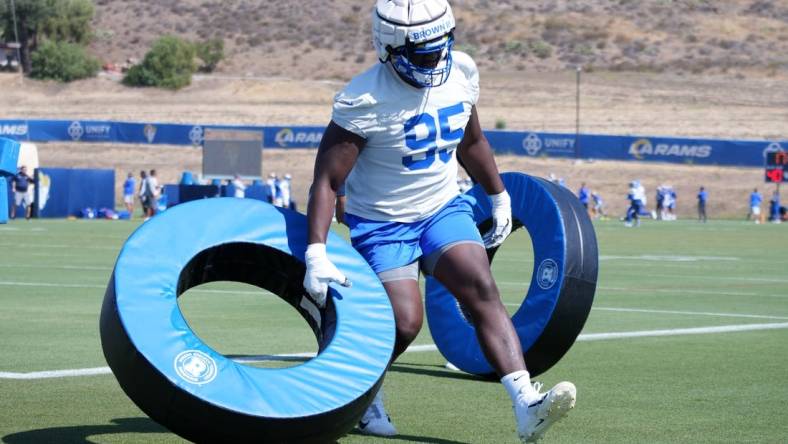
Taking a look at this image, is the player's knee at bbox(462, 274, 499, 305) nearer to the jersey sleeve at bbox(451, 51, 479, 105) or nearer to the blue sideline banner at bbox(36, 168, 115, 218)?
the jersey sleeve at bbox(451, 51, 479, 105)

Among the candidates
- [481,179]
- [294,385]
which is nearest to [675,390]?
[481,179]

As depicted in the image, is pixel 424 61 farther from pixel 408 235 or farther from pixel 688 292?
pixel 688 292

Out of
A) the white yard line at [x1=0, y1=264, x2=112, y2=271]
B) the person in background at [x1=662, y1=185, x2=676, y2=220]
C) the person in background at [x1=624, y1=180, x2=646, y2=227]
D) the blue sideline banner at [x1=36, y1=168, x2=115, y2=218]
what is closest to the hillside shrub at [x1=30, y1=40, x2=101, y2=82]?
the blue sideline banner at [x1=36, y1=168, x2=115, y2=218]

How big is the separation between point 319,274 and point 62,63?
259 feet

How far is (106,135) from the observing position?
65250 millimetres

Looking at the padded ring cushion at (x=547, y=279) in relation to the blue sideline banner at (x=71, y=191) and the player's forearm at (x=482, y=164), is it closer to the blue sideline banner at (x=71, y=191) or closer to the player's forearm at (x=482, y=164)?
the player's forearm at (x=482, y=164)

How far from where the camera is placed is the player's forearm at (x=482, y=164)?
6.94 metres

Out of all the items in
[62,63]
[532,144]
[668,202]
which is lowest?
[62,63]

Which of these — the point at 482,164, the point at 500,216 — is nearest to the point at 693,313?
the point at 500,216

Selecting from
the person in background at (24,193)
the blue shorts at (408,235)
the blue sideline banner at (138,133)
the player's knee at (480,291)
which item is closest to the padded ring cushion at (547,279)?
the blue shorts at (408,235)

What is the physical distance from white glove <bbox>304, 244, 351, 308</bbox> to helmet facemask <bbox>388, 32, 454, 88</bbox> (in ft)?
2.96

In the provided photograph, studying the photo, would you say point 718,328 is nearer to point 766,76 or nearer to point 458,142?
point 458,142

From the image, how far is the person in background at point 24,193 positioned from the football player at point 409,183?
34446mm

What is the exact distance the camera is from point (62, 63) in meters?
82.1
